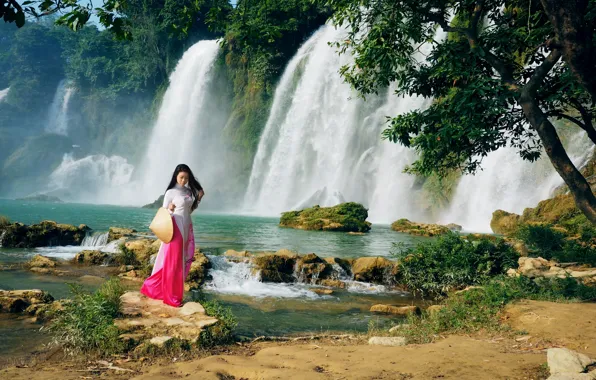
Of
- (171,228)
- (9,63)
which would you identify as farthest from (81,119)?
(171,228)

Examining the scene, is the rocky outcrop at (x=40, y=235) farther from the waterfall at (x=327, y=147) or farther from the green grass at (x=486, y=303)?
the waterfall at (x=327, y=147)

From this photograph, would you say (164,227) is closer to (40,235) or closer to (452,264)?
(452,264)

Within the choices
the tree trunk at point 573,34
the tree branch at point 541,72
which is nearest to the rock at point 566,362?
the tree trunk at point 573,34

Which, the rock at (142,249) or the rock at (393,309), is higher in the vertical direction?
the rock at (142,249)

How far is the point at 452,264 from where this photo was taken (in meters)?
8.41

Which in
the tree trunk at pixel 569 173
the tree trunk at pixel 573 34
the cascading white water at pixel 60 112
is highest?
the cascading white water at pixel 60 112

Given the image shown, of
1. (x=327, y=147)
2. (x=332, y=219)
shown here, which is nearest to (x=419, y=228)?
(x=332, y=219)

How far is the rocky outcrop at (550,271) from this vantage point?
6973 mm

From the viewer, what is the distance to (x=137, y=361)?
4059 mm

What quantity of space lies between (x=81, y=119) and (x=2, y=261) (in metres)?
54.1

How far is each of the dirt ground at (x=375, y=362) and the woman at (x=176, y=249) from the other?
116 cm

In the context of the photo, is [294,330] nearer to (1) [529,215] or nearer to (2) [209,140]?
(1) [529,215]

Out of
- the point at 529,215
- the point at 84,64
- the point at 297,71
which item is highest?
the point at 84,64

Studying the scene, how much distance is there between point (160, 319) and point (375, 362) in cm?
234
